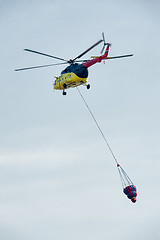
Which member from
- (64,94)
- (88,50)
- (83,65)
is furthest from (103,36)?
(64,94)

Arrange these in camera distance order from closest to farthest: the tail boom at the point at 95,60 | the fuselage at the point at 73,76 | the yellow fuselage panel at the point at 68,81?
the tail boom at the point at 95,60
the fuselage at the point at 73,76
the yellow fuselage panel at the point at 68,81

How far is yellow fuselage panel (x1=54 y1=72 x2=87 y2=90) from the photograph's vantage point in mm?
75375

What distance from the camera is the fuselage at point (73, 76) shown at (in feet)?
246

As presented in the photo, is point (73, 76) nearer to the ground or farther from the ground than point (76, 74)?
farther from the ground

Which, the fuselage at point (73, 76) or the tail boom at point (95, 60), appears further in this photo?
the fuselage at point (73, 76)

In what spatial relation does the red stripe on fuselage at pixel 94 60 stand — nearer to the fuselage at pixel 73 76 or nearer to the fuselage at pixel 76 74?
the fuselage at pixel 76 74

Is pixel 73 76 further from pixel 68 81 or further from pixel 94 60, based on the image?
pixel 94 60

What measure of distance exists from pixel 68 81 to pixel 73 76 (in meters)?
1.36

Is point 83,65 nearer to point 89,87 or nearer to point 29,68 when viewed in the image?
point 89,87

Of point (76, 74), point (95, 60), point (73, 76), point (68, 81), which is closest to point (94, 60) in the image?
point (95, 60)

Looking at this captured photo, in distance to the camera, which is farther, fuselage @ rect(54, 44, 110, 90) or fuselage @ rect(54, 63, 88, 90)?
fuselage @ rect(54, 63, 88, 90)

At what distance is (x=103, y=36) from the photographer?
68312 mm

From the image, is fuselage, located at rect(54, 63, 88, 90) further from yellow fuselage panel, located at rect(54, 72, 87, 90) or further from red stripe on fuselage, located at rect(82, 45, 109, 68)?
red stripe on fuselage, located at rect(82, 45, 109, 68)

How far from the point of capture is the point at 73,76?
7538 centimetres
